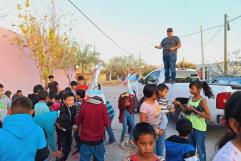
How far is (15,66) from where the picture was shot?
1822 centimetres

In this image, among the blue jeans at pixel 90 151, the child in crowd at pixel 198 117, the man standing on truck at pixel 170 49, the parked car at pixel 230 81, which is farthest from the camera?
the man standing on truck at pixel 170 49

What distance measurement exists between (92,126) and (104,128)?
0.90 ft

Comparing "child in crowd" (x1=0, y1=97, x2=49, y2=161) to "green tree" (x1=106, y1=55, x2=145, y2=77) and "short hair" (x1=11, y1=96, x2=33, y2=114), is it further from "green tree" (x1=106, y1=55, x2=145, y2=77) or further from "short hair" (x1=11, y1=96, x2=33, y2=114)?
"green tree" (x1=106, y1=55, x2=145, y2=77)

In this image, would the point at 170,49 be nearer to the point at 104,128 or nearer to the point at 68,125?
the point at 68,125

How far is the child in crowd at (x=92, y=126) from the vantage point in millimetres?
5625

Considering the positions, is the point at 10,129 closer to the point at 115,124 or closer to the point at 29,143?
Answer: the point at 29,143

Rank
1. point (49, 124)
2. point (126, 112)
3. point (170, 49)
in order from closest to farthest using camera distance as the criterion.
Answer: point (49, 124) < point (126, 112) < point (170, 49)

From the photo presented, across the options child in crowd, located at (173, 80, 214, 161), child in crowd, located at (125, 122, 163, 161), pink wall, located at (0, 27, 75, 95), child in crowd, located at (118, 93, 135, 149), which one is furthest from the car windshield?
pink wall, located at (0, 27, 75, 95)

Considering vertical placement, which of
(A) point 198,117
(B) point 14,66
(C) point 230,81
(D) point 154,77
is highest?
(B) point 14,66

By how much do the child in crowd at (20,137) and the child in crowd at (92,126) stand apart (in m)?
1.80

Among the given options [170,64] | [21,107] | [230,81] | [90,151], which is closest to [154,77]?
[170,64]

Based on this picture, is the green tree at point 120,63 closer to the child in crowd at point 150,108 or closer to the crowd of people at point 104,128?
the crowd of people at point 104,128

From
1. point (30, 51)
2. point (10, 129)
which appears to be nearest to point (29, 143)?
point (10, 129)

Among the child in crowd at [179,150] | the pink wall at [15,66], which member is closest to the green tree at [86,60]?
the pink wall at [15,66]
